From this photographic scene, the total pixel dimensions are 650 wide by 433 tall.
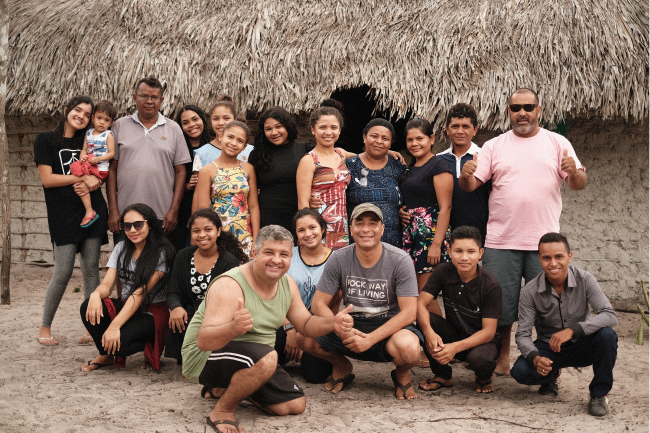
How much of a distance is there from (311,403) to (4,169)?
13.3 ft

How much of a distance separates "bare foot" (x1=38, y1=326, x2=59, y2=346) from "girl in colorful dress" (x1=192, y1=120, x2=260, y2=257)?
4.62 ft

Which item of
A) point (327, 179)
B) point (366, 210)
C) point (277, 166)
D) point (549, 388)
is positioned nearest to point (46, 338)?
point (277, 166)

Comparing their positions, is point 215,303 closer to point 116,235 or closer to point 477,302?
point 477,302

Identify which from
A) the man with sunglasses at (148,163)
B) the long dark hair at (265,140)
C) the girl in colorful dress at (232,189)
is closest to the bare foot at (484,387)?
the girl in colorful dress at (232,189)

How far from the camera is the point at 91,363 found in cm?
365

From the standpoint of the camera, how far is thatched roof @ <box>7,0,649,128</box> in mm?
4992

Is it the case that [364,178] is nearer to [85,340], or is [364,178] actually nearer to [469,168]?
[469,168]

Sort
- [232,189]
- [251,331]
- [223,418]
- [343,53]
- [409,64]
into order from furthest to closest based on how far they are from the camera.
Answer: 1. [343,53]
2. [409,64]
3. [232,189]
4. [251,331]
5. [223,418]

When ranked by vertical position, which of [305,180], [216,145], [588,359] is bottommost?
[588,359]

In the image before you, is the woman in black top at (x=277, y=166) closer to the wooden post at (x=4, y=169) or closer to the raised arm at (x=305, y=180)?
the raised arm at (x=305, y=180)

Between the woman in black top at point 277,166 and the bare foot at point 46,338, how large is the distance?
1685 millimetres

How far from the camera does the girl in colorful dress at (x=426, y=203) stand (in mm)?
3641

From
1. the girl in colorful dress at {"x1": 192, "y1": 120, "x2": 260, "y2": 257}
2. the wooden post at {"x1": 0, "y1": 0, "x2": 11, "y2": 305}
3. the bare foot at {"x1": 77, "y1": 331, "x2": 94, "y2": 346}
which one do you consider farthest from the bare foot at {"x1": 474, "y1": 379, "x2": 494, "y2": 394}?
the wooden post at {"x1": 0, "y1": 0, "x2": 11, "y2": 305}

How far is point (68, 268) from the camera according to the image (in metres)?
4.00
